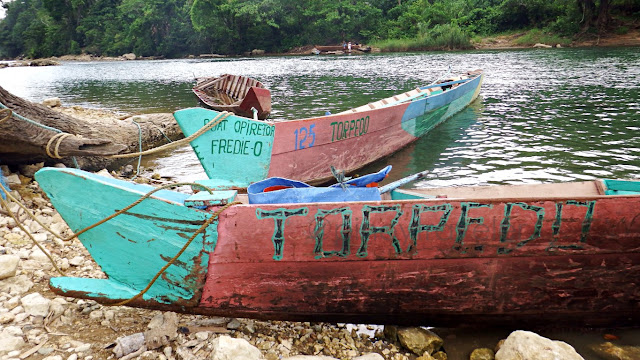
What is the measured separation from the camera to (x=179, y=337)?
2.94 m

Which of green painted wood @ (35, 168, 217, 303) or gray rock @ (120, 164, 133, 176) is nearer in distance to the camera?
green painted wood @ (35, 168, 217, 303)

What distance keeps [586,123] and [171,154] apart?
9.88 meters

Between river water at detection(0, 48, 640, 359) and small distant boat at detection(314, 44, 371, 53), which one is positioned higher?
small distant boat at detection(314, 44, 371, 53)

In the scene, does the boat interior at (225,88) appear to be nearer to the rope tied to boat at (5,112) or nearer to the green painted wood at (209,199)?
the rope tied to boat at (5,112)

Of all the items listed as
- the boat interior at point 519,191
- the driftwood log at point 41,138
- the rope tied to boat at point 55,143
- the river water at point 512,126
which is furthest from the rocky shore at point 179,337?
the driftwood log at point 41,138

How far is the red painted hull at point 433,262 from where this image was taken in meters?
2.86

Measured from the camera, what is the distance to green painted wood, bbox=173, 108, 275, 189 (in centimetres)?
551

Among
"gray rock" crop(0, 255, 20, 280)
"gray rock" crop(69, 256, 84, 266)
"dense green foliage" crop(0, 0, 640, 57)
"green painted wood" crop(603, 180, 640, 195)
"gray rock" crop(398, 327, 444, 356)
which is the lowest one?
"gray rock" crop(398, 327, 444, 356)

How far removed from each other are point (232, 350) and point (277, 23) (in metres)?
61.8

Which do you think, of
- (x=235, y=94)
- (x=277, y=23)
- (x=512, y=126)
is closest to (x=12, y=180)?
(x=235, y=94)

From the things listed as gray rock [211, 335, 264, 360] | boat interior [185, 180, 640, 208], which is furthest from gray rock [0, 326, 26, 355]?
boat interior [185, 180, 640, 208]

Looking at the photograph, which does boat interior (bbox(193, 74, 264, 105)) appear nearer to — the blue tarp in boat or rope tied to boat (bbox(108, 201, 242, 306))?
the blue tarp in boat

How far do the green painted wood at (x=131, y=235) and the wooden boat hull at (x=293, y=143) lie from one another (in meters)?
2.56

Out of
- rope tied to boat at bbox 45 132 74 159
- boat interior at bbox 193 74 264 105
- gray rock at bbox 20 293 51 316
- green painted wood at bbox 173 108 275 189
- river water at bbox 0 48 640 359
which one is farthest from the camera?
boat interior at bbox 193 74 264 105
